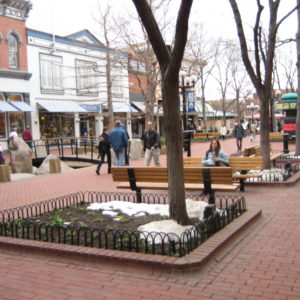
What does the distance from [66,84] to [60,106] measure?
2.29 meters

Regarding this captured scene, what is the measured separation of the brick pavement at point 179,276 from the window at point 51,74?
25.6m

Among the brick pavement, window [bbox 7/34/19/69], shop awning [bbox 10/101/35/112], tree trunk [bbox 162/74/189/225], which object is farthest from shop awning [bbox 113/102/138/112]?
the brick pavement

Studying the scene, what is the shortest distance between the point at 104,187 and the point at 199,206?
4953mm

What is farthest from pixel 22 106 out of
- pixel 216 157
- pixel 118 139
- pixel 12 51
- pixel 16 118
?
pixel 216 157

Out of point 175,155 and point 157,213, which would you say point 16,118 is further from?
point 175,155

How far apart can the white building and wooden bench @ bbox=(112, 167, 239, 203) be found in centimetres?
1964

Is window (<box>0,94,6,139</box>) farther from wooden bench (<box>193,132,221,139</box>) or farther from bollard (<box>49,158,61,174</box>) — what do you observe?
wooden bench (<box>193,132,221,139</box>)

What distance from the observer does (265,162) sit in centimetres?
1192

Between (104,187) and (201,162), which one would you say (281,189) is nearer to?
(201,162)

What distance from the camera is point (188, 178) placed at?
8.49 meters

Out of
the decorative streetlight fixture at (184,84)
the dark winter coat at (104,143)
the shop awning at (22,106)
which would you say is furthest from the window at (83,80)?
the dark winter coat at (104,143)

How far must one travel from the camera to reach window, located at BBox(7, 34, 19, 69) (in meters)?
27.7

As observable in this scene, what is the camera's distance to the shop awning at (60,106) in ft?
96.6

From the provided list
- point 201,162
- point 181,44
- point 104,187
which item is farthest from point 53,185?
point 181,44
